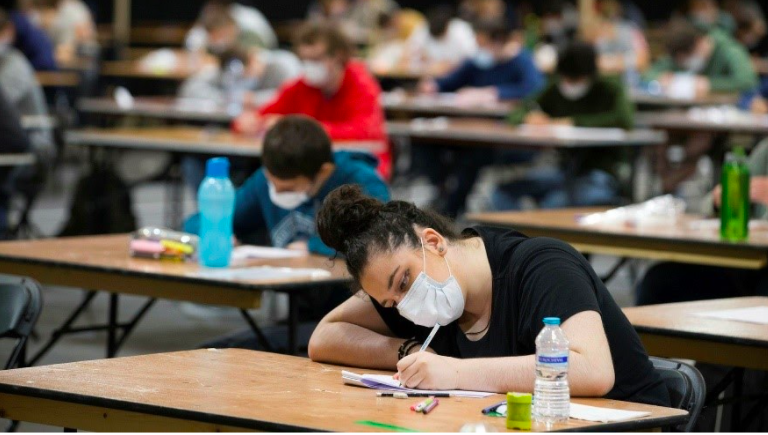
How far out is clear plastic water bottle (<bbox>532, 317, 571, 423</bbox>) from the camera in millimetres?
2111

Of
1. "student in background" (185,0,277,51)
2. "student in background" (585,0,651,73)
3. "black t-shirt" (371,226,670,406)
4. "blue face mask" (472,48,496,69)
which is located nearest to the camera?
"black t-shirt" (371,226,670,406)

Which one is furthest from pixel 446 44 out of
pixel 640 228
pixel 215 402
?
pixel 215 402

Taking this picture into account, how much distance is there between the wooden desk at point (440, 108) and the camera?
9477 mm

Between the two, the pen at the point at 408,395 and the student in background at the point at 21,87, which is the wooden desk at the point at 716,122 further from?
the pen at the point at 408,395

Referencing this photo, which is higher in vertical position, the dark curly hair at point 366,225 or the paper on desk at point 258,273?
the dark curly hair at point 366,225

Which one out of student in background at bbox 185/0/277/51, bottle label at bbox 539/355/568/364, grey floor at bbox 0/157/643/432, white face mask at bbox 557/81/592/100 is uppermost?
student in background at bbox 185/0/277/51

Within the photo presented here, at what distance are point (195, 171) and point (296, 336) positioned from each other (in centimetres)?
393

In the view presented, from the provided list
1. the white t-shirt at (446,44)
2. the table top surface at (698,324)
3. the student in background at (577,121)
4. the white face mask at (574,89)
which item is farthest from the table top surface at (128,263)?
the white t-shirt at (446,44)

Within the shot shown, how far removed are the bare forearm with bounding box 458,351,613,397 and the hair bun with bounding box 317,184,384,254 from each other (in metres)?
0.32

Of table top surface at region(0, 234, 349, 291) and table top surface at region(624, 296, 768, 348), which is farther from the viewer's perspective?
table top surface at region(0, 234, 349, 291)

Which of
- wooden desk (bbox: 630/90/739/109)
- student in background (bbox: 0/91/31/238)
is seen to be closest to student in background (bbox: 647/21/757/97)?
wooden desk (bbox: 630/90/739/109)

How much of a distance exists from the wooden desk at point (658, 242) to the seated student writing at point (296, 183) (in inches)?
28.3

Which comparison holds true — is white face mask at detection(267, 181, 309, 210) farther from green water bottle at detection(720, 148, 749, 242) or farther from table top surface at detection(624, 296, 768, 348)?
green water bottle at detection(720, 148, 749, 242)

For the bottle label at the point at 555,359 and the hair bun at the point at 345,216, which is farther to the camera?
the hair bun at the point at 345,216
